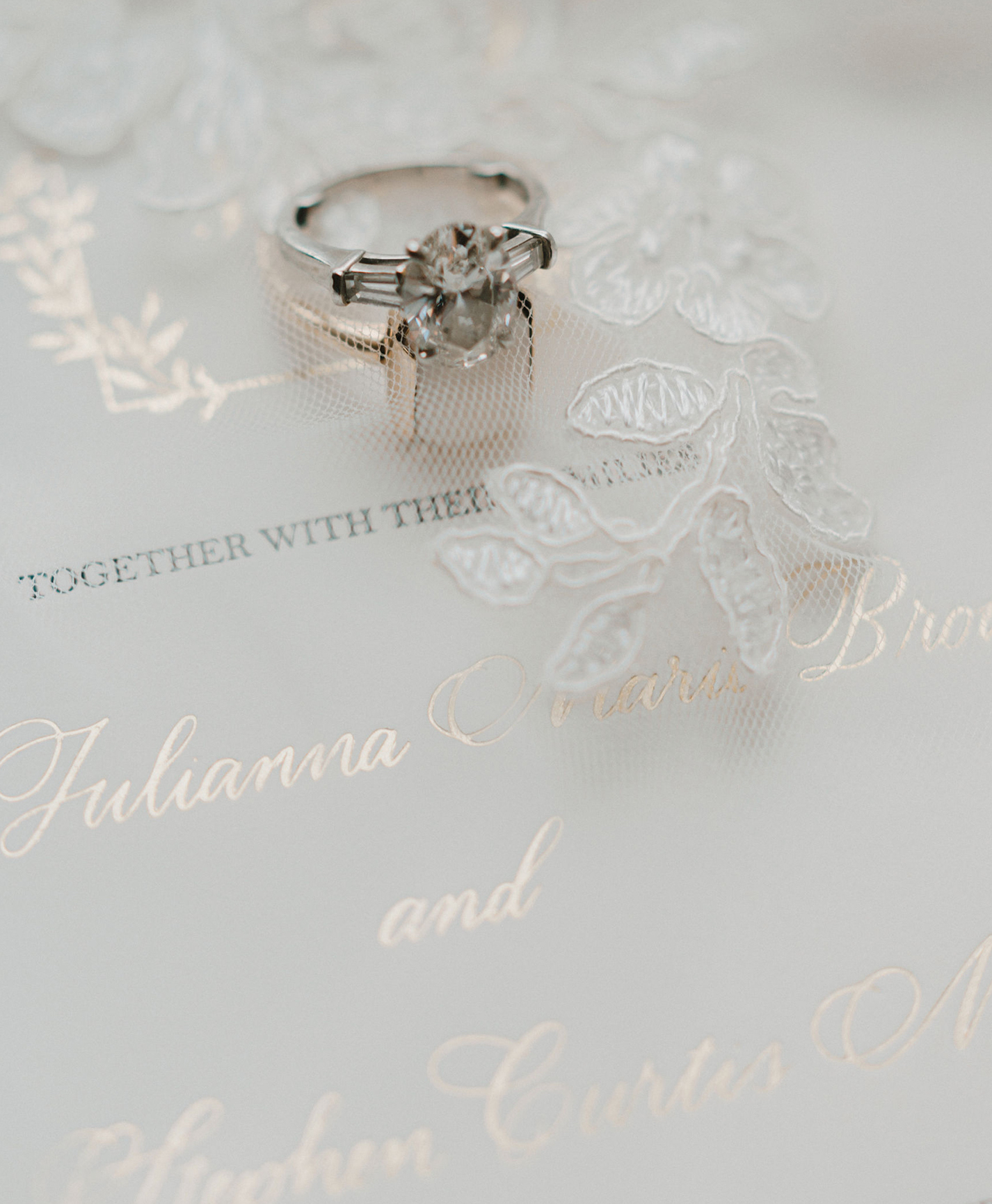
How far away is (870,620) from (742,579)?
0.34ft

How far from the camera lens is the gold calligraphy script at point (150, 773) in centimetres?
55

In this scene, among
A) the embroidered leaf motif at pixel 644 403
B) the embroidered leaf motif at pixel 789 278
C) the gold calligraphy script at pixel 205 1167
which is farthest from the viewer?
the embroidered leaf motif at pixel 789 278

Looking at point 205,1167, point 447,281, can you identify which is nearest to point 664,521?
point 447,281

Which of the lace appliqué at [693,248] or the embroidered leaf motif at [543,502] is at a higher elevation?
the lace appliqué at [693,248]

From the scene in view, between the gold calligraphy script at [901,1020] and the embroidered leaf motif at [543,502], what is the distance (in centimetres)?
28

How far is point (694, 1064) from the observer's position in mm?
501

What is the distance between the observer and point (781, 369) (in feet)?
2.07

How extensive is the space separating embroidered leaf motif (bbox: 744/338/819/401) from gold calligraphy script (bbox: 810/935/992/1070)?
0.34 m

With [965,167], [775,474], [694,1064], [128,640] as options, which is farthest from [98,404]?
[965,167]

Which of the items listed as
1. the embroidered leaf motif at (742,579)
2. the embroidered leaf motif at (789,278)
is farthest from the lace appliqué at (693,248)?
the embroidered leaf motif at (742,579)

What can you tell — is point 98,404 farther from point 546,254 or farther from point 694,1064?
point 694,1064

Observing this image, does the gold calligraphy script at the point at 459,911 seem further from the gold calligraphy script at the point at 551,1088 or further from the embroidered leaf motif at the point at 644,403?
the embroidered leaf motif at the point at 644,403

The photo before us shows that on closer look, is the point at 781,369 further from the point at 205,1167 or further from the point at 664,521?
the point at 205,1167

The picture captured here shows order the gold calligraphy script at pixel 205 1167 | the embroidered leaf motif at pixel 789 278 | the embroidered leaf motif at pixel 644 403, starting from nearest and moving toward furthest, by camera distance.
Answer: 1. the gold calligraphy script at pixel 205 1167
2. the embroidered leaf motif at pixel 644 403
3. the embroidered leaf motif at pixel 789 278
